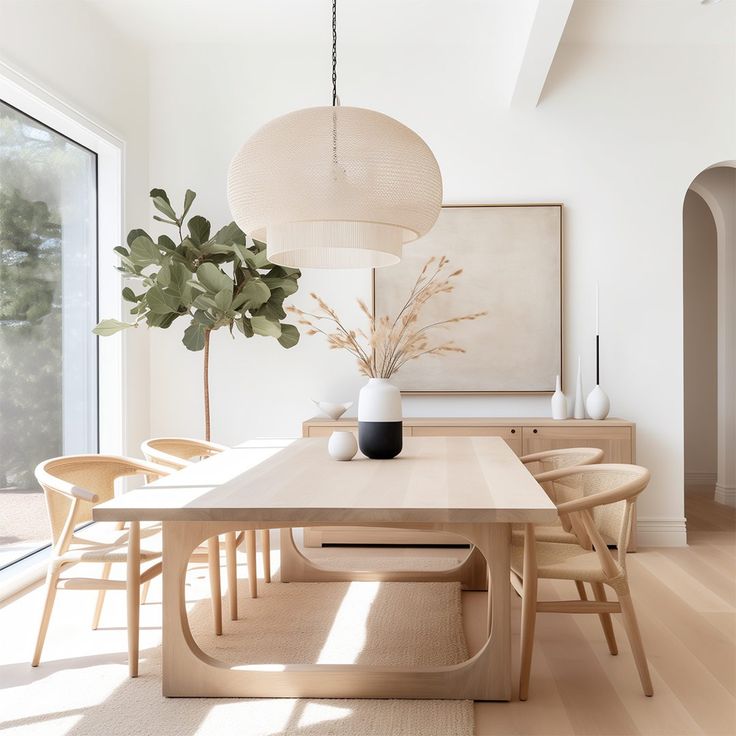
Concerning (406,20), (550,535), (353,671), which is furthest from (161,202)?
(353,671)

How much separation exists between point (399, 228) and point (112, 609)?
86.4 inches

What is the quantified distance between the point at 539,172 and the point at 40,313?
10.7ft

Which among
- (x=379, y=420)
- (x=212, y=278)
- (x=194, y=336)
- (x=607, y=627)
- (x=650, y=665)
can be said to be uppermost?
(x=212, y=278)

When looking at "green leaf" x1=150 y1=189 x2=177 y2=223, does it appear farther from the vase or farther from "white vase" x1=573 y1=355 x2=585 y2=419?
"white vase" x1=573 y1=355 x2=585 y2=419

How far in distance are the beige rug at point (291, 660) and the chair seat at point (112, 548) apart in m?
0.39

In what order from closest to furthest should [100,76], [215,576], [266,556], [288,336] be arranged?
[215,576] → [266,556] → [100,76] → [288,336]

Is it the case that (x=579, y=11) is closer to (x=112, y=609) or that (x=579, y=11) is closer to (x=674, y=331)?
(x=674, y=331)

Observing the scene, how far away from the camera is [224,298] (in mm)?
4367

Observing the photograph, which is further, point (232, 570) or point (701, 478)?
point (701, 478)

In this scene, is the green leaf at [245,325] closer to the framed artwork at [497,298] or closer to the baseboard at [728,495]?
the framed artwork at [497,298]

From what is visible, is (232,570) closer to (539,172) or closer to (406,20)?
(539,172)

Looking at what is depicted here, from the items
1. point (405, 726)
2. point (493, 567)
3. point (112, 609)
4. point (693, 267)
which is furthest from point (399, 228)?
point (693, 267)

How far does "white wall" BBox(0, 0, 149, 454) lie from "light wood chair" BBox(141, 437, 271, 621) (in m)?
1.19

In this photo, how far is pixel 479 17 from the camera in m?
4.62
